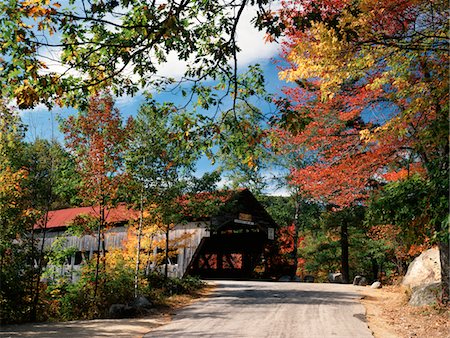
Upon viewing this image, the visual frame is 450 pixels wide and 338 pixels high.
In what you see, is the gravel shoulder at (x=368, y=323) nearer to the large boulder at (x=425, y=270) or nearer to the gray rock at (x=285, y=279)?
the large boulder at (x=425, y=270)

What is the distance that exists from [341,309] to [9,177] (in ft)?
34.9

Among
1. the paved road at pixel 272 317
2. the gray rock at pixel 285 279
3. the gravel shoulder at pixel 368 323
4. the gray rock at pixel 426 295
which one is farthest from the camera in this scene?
the gray rock at pixel 285 279

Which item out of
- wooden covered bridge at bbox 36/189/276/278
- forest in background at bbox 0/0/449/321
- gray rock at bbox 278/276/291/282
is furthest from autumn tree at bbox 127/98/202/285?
gray rock at bbox 278/276/291/282

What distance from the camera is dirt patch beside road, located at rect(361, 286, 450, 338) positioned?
930cm

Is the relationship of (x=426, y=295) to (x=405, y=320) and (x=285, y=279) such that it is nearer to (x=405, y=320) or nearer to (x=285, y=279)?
(x=405, y=320)

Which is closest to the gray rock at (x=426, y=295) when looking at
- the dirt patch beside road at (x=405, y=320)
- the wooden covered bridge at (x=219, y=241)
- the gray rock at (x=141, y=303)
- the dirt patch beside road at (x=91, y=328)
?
the dirt patch beside road at (x=405, y=320)

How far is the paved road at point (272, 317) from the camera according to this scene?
8992 mm

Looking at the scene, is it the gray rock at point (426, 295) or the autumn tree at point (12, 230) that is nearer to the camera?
the autumn tree at point (12, 230)

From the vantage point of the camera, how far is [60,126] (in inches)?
535

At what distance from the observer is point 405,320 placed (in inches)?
429

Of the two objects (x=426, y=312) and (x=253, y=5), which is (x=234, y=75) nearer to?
(x=253, y=5)

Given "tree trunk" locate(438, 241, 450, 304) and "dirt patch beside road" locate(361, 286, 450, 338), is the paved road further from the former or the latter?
"tree trunk" locate(438, 241, 450, 304)

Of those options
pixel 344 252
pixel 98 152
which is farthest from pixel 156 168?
pixel 344 252

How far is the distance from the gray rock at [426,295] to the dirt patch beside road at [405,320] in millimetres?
274
